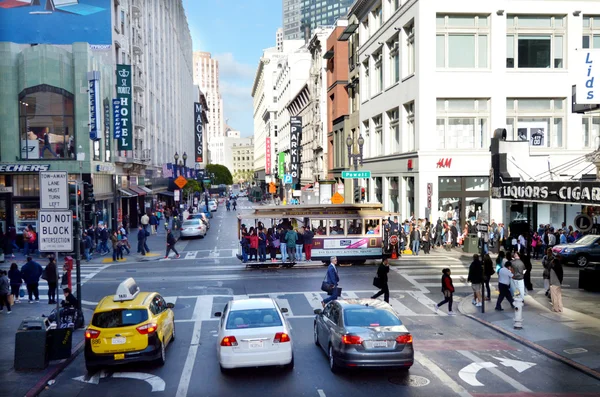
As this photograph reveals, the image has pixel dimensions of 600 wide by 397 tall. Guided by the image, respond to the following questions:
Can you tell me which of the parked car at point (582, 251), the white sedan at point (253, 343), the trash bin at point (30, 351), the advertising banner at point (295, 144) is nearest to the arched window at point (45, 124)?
the trash bin at point (30, 351)

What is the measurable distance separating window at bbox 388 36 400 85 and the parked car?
1798 centimetres

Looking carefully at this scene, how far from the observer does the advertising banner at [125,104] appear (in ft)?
145

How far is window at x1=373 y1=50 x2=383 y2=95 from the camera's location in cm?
4653

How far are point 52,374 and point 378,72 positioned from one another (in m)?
39.2

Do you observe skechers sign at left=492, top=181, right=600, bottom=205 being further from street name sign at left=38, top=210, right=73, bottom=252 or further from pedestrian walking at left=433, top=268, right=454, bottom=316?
street name sign at left=38, top=210, right=73, bottom=252

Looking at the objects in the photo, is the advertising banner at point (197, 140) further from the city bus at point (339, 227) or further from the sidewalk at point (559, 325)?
the sidewalk at point (559, 325)

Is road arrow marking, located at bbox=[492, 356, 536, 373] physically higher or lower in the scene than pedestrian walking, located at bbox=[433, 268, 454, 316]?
lower

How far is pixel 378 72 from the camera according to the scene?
47531 millimetres

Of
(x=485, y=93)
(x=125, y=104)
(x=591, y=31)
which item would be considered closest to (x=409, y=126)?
(x=485, y=93)

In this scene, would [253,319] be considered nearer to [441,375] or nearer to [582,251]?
[441,375]

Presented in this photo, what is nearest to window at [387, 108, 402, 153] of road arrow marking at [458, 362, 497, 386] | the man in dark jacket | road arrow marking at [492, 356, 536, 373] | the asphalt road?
the asphalt road

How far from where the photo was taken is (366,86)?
Result: 5109 centimetres

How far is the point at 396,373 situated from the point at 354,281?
11.9 meters

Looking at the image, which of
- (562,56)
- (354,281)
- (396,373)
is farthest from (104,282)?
(562,56)
